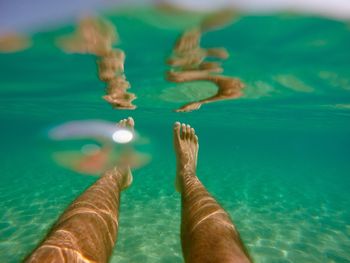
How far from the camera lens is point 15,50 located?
10141 mm

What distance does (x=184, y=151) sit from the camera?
758cm

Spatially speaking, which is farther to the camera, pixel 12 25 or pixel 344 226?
pixel 344 226

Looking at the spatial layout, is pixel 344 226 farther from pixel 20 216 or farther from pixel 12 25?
pixel 12 25

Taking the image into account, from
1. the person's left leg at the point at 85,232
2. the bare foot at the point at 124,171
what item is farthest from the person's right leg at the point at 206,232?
the bare foot at the point at 124,171

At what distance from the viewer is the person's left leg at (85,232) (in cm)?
286

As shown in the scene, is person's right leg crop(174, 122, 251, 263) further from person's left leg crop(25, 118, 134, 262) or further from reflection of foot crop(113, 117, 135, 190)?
reflection of foot crop(113, 117, 135, 190)

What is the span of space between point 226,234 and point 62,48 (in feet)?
30.8

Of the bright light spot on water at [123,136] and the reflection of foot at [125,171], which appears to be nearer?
the reflection of foot at [125,171]

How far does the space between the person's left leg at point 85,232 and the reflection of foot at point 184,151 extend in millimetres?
2140

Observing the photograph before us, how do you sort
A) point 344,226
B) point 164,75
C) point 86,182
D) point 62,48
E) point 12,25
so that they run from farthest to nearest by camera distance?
point 86,182, point 164,75, point 344,226, point 62,48, point 12,25

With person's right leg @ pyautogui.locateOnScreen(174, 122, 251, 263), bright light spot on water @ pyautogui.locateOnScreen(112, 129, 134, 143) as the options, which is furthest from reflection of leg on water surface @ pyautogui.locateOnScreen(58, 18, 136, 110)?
person's right leg @ pyautogui.locateOnScreen(174, 122, 251, 263)

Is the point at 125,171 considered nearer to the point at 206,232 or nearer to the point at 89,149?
the point at 206,232

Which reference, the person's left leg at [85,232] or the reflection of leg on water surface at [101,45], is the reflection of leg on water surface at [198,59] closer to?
the reflection of leg on water surface at [101,45]

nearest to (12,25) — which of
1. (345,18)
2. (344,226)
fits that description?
(345,18)
